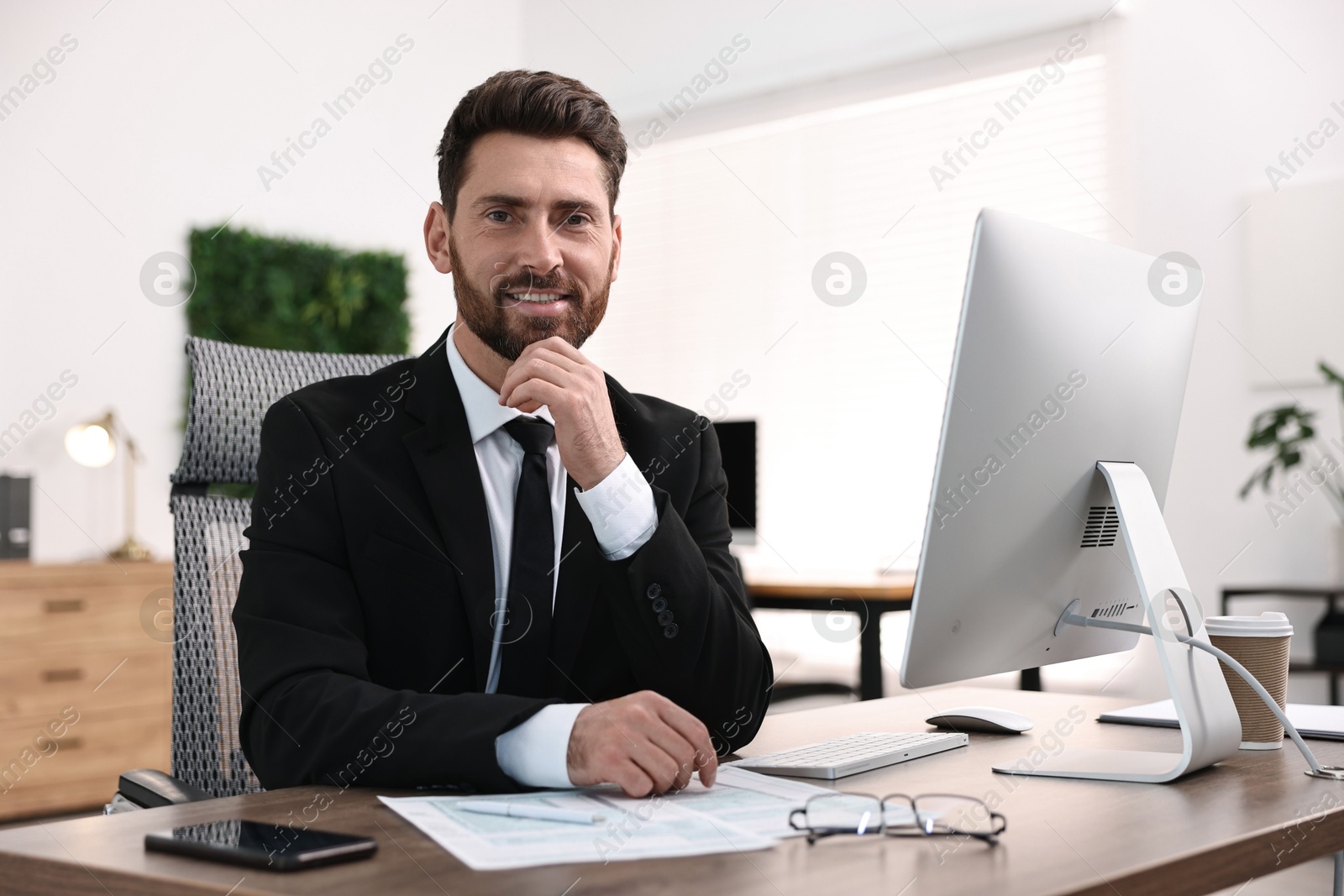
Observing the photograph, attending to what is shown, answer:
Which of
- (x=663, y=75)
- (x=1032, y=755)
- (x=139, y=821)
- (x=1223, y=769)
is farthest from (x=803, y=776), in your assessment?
(x=663, y=75)

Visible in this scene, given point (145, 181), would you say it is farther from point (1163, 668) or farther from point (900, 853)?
point (900, 853)

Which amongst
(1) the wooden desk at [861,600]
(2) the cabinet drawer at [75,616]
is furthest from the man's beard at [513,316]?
(2) the cabinet drawer at [75,616]

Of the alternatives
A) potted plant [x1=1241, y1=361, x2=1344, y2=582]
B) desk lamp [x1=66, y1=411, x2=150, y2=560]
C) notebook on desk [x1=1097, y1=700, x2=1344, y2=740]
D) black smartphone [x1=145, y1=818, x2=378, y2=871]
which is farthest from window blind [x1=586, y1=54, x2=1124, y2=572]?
black smartphone [x1=145, y1=818, x2=378, y2=871]

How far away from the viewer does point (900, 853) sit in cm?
84

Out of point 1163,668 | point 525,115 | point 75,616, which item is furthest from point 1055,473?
point 75,616

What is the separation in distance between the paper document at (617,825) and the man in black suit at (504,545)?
0.11 ft

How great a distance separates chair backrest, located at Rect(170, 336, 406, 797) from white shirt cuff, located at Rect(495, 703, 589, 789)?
673 mm

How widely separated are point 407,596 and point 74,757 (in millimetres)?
3061

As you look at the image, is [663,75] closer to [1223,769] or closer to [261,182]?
[261,182]

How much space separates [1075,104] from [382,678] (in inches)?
170

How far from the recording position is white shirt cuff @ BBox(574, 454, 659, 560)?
4.15ft

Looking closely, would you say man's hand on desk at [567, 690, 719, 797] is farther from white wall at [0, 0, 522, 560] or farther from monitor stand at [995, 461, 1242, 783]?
white wall at [0, 0, 522, 560]

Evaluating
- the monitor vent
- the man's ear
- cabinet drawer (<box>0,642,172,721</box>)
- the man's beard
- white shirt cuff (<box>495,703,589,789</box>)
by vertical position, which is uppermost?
the man's ear

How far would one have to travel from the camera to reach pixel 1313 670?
12.5 feet
